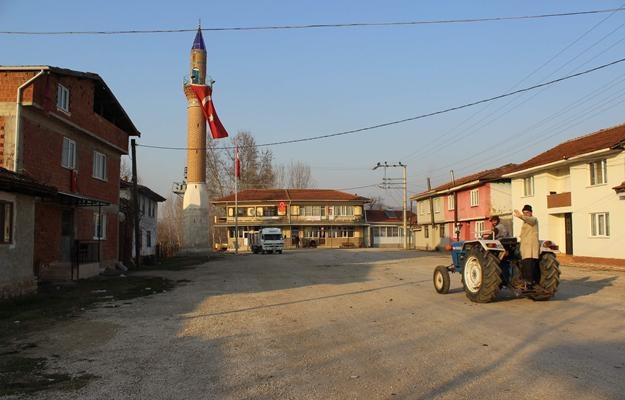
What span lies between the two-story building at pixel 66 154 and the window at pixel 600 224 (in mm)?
23042

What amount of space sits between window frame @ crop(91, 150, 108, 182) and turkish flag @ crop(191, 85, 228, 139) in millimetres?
29759

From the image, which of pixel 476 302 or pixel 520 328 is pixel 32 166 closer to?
pixel 476 302

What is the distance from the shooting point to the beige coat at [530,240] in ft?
37.0

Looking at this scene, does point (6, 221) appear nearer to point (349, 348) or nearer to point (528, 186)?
point (349, 348)

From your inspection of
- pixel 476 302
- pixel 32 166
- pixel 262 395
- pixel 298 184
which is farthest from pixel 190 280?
pixel 298 184

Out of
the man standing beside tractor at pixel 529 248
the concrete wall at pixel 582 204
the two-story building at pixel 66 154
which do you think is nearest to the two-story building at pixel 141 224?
the two-story building at pixel 66 154

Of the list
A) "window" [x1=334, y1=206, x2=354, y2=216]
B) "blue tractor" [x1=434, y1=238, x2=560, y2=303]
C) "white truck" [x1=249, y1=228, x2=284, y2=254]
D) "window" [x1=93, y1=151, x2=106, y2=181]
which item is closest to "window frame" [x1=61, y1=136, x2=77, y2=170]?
"window" [x1=93, y1=151, x2=106, y2=181]

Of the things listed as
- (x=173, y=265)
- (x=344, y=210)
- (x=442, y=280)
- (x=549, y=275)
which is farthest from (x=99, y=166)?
(x=344, y=210)

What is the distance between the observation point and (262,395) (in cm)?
534

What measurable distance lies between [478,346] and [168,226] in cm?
8627

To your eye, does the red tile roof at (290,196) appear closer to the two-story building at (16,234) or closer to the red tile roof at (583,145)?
the red tile roof at (583,145)

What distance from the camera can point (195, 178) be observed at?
181 ft

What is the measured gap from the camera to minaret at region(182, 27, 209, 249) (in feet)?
180

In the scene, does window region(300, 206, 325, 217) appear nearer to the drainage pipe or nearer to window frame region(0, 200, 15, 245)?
the drainage pipe
